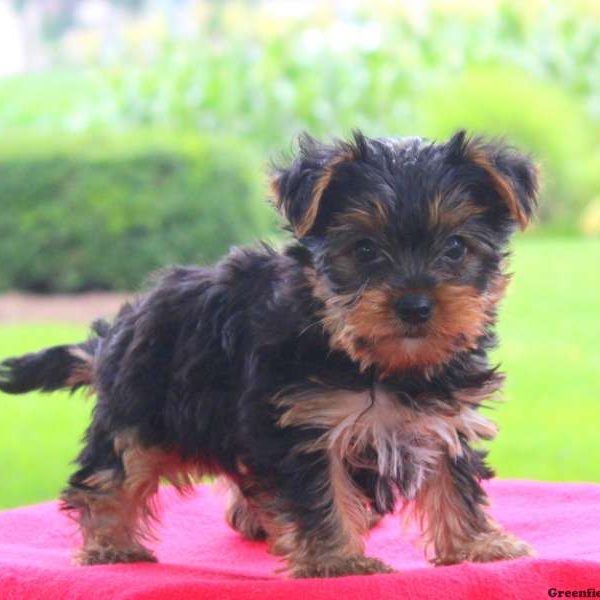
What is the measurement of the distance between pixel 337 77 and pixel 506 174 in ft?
39.8

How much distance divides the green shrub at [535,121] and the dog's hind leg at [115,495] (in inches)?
423

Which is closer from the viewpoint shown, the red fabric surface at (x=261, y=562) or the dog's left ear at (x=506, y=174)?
the red fabric surface at (x=261, y=562)

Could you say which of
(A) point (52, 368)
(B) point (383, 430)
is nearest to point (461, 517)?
(B) point (383, 430)

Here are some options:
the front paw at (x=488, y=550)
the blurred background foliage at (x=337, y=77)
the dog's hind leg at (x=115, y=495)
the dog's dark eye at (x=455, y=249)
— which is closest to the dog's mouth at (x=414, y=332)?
the dog's dark eye at (x=455, y=249)

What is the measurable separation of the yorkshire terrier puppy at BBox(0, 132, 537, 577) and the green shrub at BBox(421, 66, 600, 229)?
10.8 m

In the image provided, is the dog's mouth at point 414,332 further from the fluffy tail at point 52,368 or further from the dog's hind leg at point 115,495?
the fluffy tail at point 52,368

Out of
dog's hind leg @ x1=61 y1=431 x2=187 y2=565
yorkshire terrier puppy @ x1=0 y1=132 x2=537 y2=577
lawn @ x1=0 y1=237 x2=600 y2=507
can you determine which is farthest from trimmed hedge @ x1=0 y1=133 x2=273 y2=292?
yorkshire terrier puppy @ x1=0 y1=132 x2=537 y2=577

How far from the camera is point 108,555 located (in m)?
4.92

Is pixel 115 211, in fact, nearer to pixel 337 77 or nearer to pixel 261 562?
pixel 337 77

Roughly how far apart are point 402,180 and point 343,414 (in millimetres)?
727

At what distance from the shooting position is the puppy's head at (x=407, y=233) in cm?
409

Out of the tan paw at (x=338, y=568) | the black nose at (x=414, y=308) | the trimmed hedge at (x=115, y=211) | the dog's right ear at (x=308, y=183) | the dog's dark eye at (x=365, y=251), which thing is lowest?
the tan paw at (x=338, y=568)

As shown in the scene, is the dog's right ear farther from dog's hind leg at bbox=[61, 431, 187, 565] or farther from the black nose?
dog's hind leg at bbox=[61, 431, 187, 565]

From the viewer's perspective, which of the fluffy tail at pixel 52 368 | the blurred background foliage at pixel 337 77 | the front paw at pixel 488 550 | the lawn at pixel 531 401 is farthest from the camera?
the blurred background foliage at pixel 337 77
